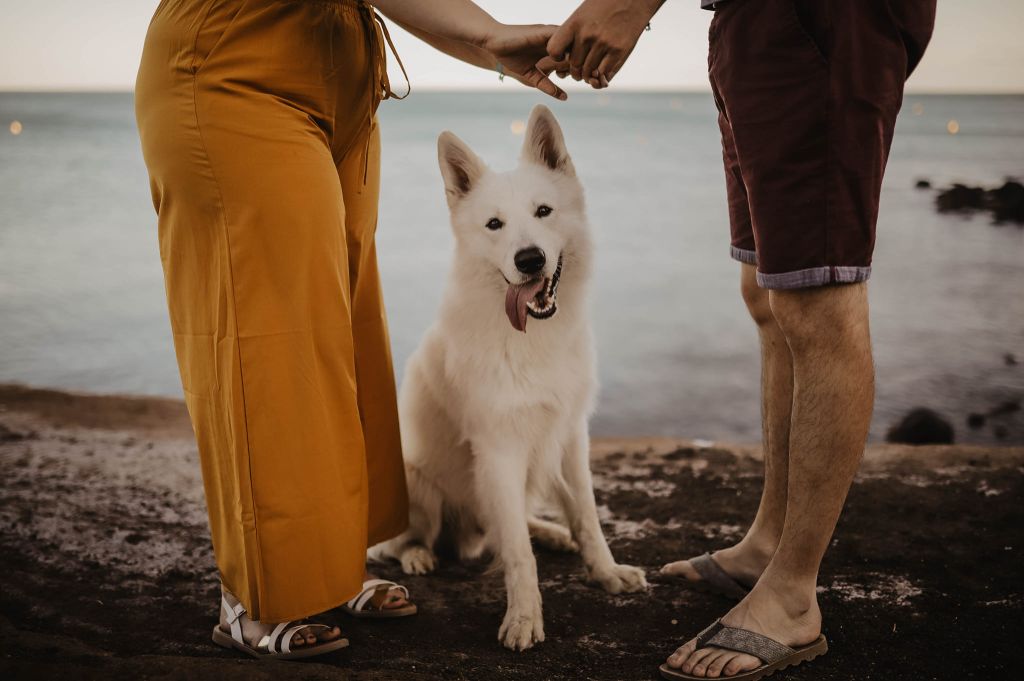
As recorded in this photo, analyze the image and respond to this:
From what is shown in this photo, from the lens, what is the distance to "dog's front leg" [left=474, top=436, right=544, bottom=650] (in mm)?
2117

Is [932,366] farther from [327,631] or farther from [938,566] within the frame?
[327,631]

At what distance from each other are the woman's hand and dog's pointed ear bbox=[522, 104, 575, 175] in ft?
0.88

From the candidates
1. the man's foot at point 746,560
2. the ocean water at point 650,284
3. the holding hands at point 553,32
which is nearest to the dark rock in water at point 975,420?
the ocean water at point 650,284

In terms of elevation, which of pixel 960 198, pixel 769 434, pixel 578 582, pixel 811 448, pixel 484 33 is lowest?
pixel 578 582

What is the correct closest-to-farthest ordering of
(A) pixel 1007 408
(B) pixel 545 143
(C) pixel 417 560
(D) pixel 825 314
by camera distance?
(D) pixel 825 314, (B) pixel 545 143, (C) pixel 417 560, (A) pixel 1007 408

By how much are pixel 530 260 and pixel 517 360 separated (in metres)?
0.32

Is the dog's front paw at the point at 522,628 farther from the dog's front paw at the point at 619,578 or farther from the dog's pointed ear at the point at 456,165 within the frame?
the dog's pointed ear at the point at 456,165

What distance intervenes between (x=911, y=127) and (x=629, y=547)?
17.8m

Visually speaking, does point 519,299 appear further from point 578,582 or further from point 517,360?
point 578,582

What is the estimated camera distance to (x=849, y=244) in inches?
62.6

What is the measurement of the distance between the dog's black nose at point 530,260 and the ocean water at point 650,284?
2.52 feet

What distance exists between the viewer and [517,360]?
91.8 inches

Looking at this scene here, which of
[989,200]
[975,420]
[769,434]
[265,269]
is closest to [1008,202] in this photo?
[989,200]

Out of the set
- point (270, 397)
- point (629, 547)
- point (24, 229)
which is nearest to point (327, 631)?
point (270, 397)
